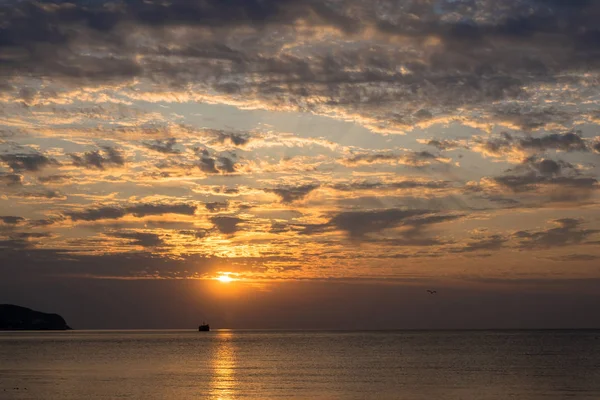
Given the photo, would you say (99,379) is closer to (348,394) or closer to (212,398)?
(212,398)

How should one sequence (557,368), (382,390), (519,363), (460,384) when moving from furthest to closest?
(519,363) → (557,368) → (460,384) → (382,390)

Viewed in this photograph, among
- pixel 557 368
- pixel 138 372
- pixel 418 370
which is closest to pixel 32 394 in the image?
pixel 138 372

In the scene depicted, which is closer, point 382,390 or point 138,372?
point 382,390

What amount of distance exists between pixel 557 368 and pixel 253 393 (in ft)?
205

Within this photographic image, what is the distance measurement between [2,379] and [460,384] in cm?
5824

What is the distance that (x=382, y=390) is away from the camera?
82312mm

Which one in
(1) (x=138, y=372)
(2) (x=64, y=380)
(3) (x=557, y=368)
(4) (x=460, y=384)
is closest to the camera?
(4) (x=460, y=384)

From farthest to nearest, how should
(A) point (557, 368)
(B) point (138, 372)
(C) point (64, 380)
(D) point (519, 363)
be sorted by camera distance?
1. (D) point (519, 363)
2. (A) point (557, 368)
3. (B) point (138, 372)
4. (C) point (64, 380)

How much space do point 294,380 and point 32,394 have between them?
32.9m

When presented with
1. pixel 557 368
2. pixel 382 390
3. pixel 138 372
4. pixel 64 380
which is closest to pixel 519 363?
pixel 557 368

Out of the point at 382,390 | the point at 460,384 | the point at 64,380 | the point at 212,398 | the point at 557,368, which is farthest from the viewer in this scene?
the point at 557,368

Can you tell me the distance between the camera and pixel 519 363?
130 metres

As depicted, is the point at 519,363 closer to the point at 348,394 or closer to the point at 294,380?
the point at 294,380

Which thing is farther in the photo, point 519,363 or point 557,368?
point 519,363
